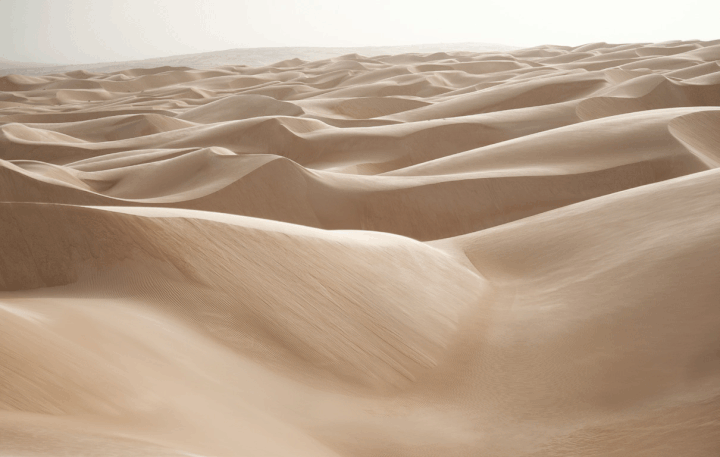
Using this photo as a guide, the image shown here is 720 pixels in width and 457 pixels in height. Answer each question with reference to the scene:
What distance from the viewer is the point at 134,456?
2.04 ft

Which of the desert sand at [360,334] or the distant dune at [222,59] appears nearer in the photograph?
the desert sand at [360,334]

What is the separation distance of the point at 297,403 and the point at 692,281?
0.74 metres

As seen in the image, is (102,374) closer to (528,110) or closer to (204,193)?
(204,193)

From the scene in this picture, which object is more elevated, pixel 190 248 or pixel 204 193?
pixel 190 248

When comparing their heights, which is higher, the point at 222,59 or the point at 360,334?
the point at 360,334

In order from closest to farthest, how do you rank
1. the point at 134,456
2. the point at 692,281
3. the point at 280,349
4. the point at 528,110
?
the point at 134,456 → the point at 280,349 → the point at 692,281 → the point at 528,110

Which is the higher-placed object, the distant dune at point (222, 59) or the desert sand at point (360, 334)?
the desert sand at point (360, 334)

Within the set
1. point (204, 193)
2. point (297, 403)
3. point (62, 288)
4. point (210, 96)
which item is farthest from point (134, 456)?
point (210, 96)

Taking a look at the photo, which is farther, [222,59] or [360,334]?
[222,59]

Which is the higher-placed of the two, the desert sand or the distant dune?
the desert sand

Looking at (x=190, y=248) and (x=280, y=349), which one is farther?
A: (x=190, y=248)

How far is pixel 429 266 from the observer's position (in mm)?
1565

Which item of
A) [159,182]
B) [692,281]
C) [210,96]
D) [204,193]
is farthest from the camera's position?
[210,96]

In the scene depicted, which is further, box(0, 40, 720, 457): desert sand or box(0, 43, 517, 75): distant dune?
box(0, 43, 517, 75): distant dune
